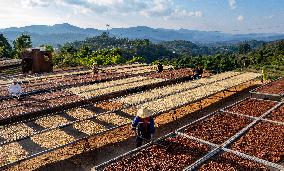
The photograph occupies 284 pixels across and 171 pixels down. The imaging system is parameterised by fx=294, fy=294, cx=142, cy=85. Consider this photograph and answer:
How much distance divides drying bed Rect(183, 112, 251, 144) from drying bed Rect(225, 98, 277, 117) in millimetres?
724

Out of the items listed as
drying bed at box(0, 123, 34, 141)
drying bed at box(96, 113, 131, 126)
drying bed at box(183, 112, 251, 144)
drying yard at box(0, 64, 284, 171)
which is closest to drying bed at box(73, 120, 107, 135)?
drying yard at box(0, 64, 284, 171)

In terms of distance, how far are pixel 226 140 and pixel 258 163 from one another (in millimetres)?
1497

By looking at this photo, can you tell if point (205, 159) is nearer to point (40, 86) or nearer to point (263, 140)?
point (263, 140)

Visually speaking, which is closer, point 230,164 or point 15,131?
point 230,164

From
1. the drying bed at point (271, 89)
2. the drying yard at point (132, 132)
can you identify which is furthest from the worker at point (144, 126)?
the drying bed at point (271, 89)

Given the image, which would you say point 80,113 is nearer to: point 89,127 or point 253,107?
point 89,127

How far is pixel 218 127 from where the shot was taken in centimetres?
979

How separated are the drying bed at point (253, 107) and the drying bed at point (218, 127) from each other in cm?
72

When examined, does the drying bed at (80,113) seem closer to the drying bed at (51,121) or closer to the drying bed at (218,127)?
the drying bed at (51,121)

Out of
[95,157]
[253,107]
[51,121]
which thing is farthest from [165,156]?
[51,121]

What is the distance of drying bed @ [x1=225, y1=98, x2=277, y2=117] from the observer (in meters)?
11.5

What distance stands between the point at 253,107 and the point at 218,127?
3.35 metres

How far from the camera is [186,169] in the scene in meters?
6.72

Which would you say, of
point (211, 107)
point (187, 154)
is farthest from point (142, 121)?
point (211, 107)
